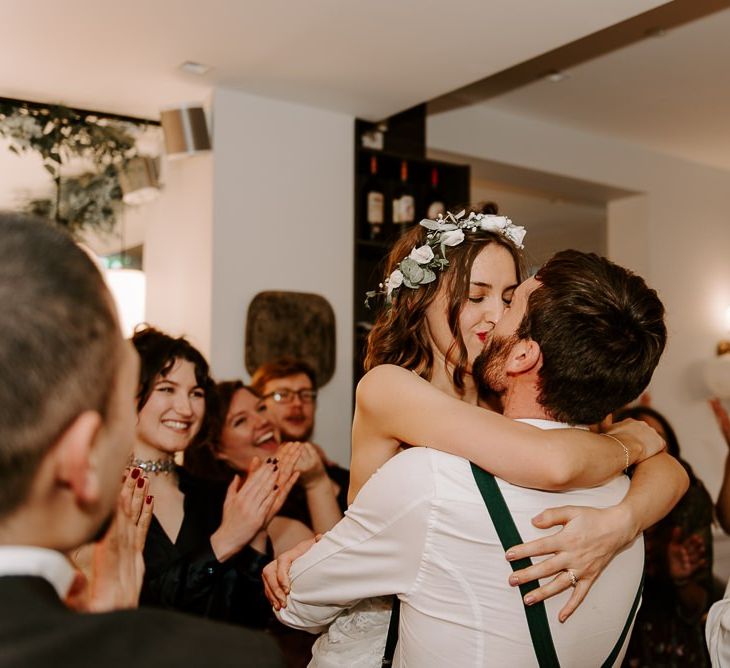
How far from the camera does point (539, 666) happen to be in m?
1.23

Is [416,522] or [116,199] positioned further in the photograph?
[116,199]

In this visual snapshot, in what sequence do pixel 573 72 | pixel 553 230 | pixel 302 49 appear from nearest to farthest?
1. pixel 302 49
2. pixel 573 72
3. pixel 553 230

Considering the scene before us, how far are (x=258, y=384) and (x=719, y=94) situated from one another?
124 inches

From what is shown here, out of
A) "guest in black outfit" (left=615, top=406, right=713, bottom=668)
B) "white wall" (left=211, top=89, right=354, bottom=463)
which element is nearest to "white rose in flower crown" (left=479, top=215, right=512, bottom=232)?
A: "guest in black outfit" (left=615, top=406, right=713, bottom=668)

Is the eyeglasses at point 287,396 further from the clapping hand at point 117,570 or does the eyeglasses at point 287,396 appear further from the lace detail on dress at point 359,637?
the clapping hand at point 117,570

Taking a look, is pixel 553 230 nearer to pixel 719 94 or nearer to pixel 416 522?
pixel 719 94

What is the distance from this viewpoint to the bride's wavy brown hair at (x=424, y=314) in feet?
5.84

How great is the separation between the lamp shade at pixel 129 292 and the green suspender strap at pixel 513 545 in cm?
341

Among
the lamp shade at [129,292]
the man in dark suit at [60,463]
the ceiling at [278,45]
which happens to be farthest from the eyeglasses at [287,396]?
the man in dark suit at [60,463]

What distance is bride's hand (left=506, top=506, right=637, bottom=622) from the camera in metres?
1.21

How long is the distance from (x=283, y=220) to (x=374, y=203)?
0.57 meters

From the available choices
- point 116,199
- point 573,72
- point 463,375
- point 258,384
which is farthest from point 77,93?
point 463,375

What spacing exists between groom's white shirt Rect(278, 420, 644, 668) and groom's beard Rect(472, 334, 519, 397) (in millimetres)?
226

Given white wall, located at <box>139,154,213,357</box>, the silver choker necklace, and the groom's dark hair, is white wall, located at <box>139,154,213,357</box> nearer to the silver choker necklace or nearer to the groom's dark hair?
the silver choker necklace
